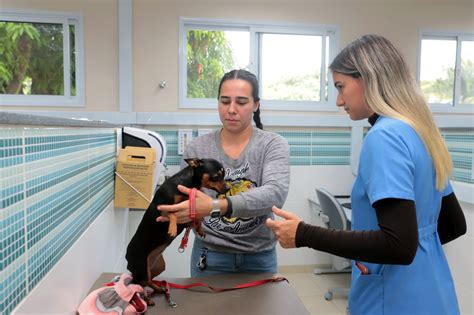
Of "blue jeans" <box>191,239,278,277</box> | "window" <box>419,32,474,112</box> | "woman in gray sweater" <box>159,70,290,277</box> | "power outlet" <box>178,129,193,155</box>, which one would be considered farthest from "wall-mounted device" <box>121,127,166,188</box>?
"window" <box>419,32,474,112</box>

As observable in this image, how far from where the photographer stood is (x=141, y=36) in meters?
3.59

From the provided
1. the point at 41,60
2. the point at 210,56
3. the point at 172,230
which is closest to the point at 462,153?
the point at 172,230

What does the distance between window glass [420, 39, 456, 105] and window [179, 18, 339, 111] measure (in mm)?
1111

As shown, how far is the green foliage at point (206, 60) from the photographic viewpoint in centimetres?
375

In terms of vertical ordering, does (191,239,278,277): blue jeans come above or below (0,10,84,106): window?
below

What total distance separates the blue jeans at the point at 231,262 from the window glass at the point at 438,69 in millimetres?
3479

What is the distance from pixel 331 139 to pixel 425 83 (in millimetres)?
1354

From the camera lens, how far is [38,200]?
2.73 ft

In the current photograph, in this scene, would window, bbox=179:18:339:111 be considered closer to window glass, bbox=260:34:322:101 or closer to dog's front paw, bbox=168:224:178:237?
window glass, bbox=260:34:322:101

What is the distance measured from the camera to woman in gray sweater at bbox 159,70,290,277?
138cm

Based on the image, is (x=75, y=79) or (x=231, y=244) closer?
(x=231, y=244)

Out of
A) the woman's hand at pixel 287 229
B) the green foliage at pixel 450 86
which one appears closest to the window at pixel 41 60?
the woman's hand at pixel 287 229

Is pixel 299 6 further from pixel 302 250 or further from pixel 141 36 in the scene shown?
pixel 302 250

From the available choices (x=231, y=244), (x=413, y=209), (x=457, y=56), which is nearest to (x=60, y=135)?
(x=231, y=244)
